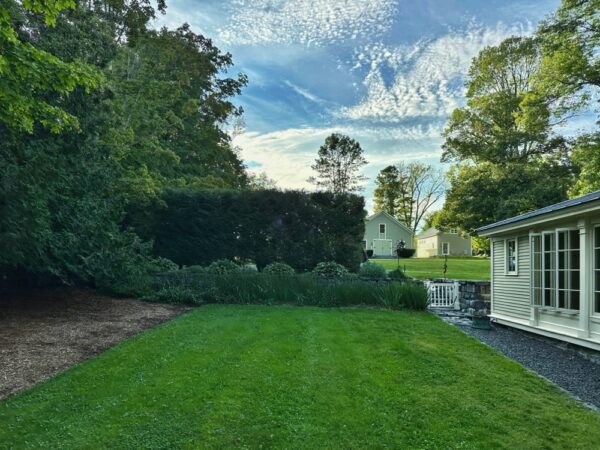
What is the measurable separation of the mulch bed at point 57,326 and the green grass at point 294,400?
1.41ft

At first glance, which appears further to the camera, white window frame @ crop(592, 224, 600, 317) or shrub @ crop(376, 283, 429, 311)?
shrub @ crop(376, 283, 429, 311)

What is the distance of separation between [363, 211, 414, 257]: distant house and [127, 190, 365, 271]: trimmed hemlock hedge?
84.9 feet

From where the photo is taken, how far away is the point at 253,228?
13.7m

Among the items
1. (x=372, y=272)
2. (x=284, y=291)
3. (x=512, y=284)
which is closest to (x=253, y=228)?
(x=284, y=291)

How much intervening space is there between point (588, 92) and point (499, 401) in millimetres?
18200

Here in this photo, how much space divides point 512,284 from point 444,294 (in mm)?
3093

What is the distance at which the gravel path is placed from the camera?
4.65 m

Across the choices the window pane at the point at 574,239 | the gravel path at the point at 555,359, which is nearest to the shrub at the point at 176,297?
the gravel path at the point at 555,359

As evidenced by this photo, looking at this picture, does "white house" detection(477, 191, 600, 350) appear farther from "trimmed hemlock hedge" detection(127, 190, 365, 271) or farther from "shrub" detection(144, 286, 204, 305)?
"shrub" detection(144, 286, 204, 305)

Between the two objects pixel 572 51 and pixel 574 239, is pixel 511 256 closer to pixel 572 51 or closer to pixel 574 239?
pixel 574 239

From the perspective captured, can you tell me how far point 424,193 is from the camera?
4628 cm

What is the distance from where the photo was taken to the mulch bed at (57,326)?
461cm

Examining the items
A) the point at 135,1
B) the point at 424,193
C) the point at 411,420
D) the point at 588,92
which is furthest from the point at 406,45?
the point at 424,193

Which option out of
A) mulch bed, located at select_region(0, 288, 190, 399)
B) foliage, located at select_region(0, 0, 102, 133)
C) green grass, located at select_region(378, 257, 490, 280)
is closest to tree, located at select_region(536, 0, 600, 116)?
green grass, located at select_region(378, 257, 490, 280)
